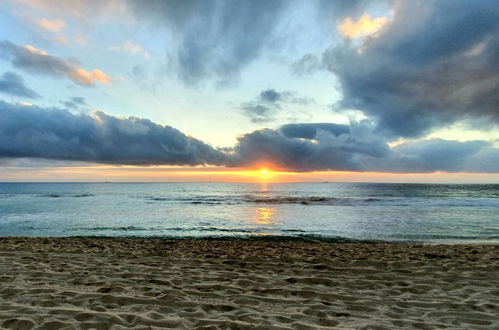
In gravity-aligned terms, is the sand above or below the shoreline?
above

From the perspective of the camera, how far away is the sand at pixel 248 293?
460cm

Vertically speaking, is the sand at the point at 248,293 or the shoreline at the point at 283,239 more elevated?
the sand at the point at 248,293

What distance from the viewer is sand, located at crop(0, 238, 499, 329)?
4.60 m

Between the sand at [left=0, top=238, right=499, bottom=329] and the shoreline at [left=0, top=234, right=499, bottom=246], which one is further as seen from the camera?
the shoreline at [left=0, top=234, right=499, bottom=246]

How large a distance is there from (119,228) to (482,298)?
69.5ft

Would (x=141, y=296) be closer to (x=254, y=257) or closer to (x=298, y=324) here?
(x=298, y=324)

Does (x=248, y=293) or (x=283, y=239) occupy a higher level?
(x=248, y=293)

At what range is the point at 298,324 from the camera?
14.8 feet

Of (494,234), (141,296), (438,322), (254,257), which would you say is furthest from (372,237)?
(141,296)

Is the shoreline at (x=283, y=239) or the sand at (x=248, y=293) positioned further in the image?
the shoreline at (x=283, y=239)

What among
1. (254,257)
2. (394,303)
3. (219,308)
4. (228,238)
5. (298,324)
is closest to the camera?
(298,324)

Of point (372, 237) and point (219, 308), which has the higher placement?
point (219, 308)

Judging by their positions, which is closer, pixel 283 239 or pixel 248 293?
pixel 248 293

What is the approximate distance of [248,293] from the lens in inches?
239
